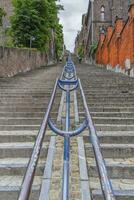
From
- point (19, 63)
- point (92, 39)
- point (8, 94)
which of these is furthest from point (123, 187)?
point (92, 39)

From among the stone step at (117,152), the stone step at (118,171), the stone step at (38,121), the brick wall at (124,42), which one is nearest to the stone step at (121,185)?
the stone step at (118,171)

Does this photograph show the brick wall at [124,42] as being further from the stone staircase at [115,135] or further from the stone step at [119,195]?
the stone step at [119,195]

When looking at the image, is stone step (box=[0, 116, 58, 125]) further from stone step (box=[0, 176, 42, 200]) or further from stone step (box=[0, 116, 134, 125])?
stone step (box=[0, 176, 42, 200])

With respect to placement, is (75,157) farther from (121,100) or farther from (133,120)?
(121,100)

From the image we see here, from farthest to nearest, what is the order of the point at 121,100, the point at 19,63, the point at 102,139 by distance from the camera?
the point at 19,63 < the point at 121,100 < the point at 102,139

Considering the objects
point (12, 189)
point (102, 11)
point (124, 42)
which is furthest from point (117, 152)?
point (102, 11)

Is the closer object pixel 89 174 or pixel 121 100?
pixel 89 174

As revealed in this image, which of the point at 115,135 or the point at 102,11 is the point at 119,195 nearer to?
the point at 115,135

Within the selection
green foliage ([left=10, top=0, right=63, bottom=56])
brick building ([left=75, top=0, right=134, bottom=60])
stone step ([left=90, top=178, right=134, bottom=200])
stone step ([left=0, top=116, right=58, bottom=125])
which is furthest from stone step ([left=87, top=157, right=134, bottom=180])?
brick building ([left=75, top=0, right=134, bottom=60])

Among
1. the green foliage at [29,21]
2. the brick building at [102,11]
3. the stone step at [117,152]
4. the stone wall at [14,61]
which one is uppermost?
the brick building at [102,11]

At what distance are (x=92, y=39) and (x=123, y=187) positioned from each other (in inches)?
2582

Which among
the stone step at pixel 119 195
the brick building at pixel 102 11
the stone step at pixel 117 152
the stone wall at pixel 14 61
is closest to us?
the stone step at pixel 119 195

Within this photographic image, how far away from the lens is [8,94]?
12305 mm

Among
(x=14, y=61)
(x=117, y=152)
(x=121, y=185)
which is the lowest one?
(x=121, y=185)
